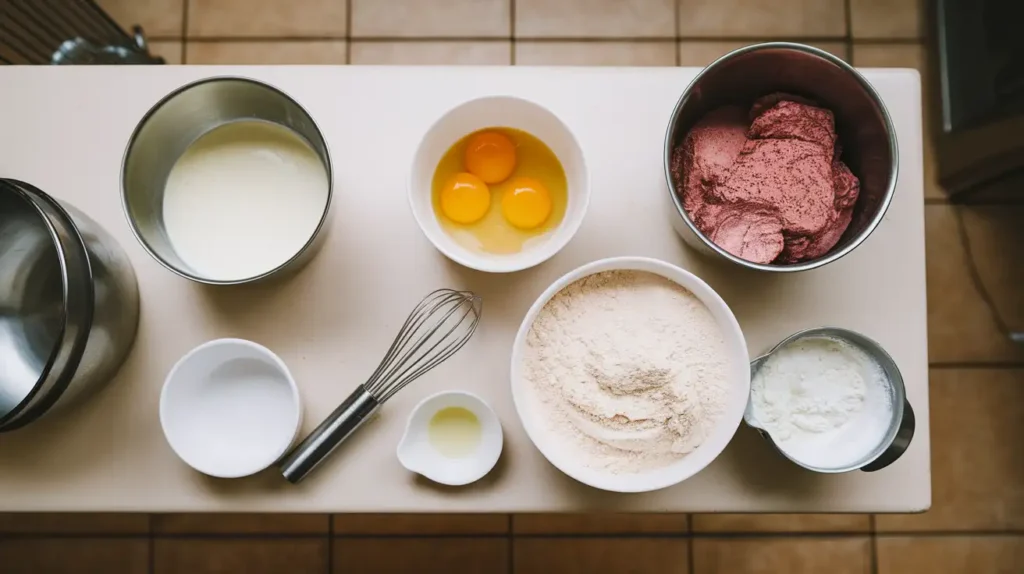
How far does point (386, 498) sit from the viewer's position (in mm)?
834

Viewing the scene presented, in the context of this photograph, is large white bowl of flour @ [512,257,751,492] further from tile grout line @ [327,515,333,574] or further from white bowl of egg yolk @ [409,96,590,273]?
tile grout line @ [327,515,333,574]

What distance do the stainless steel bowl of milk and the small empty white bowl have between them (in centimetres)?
10

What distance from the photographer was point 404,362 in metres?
0.83

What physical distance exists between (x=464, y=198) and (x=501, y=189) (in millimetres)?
48

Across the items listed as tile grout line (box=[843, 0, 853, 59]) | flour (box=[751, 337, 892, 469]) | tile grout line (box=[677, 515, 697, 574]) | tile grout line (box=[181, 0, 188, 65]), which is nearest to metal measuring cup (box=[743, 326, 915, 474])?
flour (box=[751, 337, 892, 469])

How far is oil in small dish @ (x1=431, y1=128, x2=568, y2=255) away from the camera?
0.83 m

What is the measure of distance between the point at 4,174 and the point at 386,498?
2.00 feet

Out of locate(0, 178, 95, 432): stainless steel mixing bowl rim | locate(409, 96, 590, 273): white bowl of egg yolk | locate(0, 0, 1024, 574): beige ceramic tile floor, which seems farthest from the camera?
locate(0, 0, 1024, 574): beige ceramic tile floor

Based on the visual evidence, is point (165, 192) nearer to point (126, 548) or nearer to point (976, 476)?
point (126, 548)

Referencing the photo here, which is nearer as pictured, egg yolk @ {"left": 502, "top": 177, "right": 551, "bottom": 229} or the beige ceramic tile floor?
egg yolk @ {"left": 502, "top": 177, "right": 551, "bottom": 229}

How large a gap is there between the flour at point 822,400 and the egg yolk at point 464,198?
37 centimetres

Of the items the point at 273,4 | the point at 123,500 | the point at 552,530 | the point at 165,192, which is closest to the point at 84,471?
the point at 123,500

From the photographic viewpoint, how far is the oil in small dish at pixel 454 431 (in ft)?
2.75

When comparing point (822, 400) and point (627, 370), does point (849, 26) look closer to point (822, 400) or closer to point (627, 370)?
point (822, 400)
